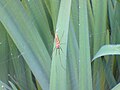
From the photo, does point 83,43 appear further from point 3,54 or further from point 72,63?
point 3,54

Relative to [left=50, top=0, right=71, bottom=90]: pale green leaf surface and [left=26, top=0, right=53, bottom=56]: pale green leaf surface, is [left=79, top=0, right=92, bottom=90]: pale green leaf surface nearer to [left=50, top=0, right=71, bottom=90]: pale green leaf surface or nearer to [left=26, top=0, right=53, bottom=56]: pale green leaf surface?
[left=50, top=0, right=71, bottom=90]: pale green leaf surface

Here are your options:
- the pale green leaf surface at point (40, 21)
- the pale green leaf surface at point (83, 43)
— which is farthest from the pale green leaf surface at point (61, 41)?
the pale green leaf surface at point (40, 21)

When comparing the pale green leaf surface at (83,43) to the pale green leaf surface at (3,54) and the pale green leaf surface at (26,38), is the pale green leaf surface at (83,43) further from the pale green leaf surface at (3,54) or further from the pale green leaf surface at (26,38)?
the pale green leaf surface at (3,54)

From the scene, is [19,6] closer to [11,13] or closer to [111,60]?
[11,13]

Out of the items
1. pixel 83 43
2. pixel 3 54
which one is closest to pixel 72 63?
pixel 83 43

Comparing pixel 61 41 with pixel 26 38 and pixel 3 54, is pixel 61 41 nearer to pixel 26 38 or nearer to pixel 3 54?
pixel 26 38

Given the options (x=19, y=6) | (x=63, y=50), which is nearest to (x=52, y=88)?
(x=63, y=50)

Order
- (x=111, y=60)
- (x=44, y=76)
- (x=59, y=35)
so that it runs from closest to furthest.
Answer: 1. (x=59, y=35)
2. (x=44, y=76)
3. (x=111, y=60)

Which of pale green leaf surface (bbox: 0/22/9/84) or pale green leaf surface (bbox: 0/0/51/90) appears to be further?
pale green leaf surface (bbox: 0/22/9/84)

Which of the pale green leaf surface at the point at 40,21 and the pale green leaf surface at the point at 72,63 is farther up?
the pale green leaf surface at the point at 40,21

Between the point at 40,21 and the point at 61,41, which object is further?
the point at 40,21

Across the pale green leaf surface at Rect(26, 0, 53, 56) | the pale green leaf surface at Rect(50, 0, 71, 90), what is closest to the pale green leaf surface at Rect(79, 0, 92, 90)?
the pale green leaf surface at Rect(50, 0, 71, 90)
